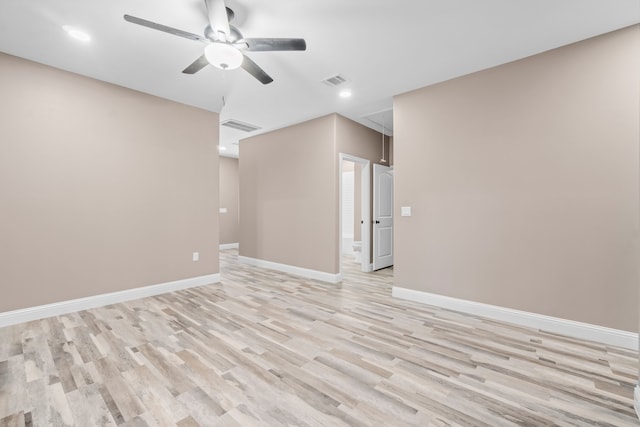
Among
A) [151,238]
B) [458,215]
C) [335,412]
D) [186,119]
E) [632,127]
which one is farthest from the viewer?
[186,119]

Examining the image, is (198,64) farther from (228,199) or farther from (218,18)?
(228,199)

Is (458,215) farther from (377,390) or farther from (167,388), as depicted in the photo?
(167,388)

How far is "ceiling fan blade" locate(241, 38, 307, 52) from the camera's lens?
2179 mm

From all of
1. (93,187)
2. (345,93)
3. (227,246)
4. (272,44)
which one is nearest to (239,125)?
(345,93)

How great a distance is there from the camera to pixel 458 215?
3.34m

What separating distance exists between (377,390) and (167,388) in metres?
1.42

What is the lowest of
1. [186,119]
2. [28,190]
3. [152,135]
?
[28,190]

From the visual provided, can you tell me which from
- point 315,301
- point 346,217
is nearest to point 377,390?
point 315,301

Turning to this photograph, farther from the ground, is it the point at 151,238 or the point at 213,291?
the point at 151,238

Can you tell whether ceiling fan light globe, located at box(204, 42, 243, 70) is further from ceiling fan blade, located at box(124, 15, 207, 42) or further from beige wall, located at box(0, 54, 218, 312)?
beige wall, located at box(0, 54, 218, 312)

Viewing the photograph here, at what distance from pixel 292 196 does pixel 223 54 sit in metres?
3.14

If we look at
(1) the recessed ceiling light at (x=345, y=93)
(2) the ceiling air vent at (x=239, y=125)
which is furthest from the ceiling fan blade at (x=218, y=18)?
(2) the ceiling air vent at (x=239, y=125)

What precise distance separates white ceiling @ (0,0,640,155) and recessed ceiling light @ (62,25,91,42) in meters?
0.05

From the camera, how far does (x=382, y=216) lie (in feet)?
18.6
